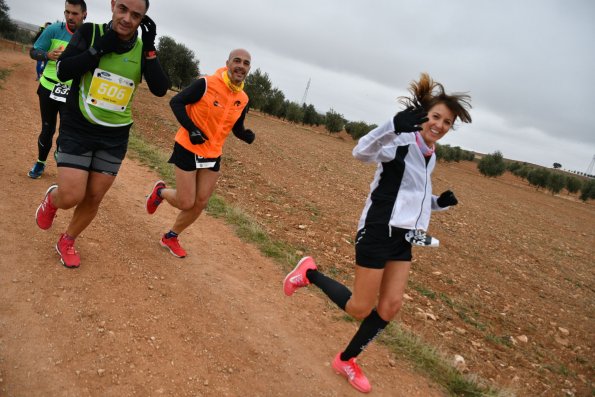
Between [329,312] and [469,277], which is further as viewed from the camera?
[469,277]

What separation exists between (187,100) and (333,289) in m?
2.40

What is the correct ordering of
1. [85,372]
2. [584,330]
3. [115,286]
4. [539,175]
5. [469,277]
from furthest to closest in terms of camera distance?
[539,175] → [469,277] → [584,330] → [115,286] → [85,372]

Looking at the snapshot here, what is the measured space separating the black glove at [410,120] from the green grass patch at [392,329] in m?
2.36

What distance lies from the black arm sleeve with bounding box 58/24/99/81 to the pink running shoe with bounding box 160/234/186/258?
207cm

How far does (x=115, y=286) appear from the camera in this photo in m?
3.65

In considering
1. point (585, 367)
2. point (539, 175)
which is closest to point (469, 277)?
point (585, 367)

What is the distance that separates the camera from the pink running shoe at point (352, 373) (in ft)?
10.6

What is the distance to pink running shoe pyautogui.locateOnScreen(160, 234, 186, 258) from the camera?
15.2 ft

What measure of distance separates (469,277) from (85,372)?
6922 mm

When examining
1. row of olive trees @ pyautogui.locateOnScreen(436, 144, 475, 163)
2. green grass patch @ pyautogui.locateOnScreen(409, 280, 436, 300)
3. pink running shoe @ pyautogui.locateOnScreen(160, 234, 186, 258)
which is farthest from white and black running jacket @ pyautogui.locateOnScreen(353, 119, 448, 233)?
row of olive trees @ pyautogui.locateOnScreen(436, 144, 475, 163)

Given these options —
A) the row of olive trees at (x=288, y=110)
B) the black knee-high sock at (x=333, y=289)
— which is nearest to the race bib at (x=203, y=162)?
the black knee-high sock at (x=333, y=289)

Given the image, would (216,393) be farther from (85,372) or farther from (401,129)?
(401,129)

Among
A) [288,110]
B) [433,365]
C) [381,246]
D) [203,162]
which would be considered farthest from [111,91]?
[288,110]

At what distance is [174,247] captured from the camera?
4.64 m
